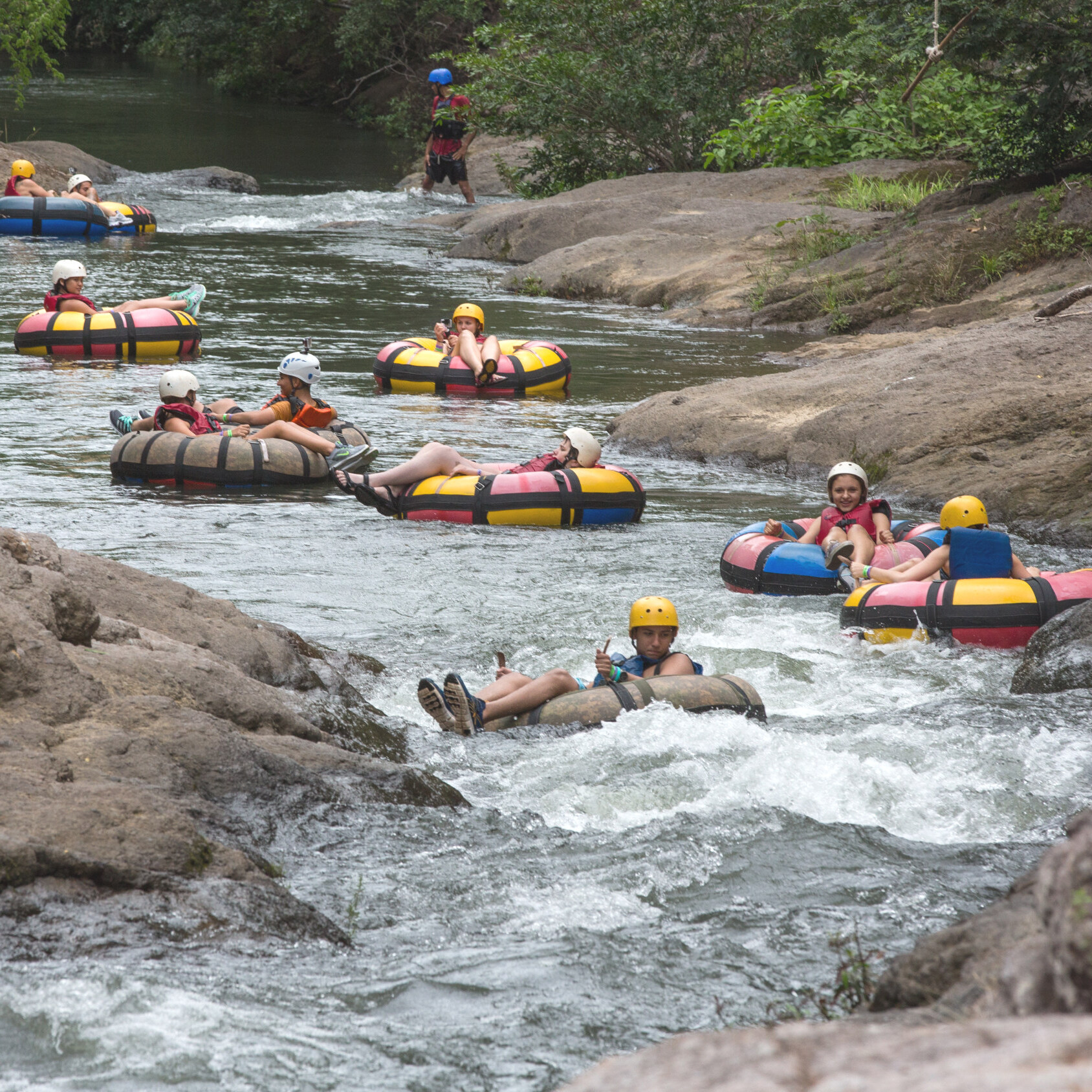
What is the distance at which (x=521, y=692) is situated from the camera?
6.62 metres

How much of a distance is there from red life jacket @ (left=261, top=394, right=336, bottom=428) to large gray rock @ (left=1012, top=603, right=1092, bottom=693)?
6.97 meters

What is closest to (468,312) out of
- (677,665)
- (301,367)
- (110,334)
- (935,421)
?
(301,367)

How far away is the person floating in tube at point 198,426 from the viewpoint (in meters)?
11.7

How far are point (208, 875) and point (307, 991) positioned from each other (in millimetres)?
528

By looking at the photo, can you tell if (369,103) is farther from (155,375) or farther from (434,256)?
(155,375)

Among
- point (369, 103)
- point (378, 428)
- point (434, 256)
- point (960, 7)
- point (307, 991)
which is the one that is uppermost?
point (369, 103)

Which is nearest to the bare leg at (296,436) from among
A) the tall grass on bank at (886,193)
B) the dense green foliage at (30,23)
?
the tall grass on bank at (886,193)

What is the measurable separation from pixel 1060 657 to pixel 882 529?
2224mm

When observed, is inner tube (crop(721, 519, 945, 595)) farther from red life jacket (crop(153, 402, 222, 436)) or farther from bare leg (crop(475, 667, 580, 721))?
red life jacket (crop(153, 402, 222, 436))

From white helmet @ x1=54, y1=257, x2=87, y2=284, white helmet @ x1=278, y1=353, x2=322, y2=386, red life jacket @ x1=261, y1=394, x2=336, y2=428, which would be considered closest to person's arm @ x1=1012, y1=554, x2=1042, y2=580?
red life jacket @ x1=261, y1=394, x2=336, y2=428

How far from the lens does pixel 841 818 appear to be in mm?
5426

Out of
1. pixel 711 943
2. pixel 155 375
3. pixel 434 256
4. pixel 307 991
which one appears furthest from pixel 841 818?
pixel 434 256

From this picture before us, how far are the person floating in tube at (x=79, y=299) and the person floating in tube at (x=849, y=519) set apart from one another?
31.9 ft

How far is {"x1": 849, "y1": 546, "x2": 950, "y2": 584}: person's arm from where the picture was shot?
8.39 m
